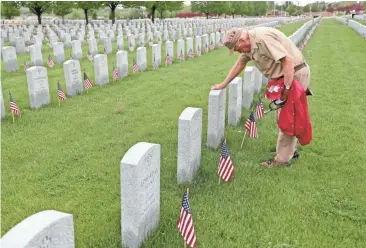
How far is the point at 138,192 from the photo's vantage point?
11.0ft

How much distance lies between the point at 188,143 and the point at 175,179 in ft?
2.08

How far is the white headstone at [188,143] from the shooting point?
4.50 m

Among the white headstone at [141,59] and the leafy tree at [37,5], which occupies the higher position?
the leafy tree at [37,5]

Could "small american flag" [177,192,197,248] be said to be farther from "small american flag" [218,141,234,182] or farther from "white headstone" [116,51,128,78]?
"white headstone" [116,51,128,78]

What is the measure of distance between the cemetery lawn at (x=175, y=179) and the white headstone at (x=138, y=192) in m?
0.19

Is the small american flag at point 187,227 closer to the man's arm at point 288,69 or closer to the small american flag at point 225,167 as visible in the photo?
the small american flag at point 225,167

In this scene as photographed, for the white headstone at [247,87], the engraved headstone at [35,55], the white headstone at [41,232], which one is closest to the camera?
the white headstone at [41,232]

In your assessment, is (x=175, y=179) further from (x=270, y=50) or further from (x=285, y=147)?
(x=270, y=50)

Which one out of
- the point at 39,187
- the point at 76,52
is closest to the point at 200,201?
the point at 39,187

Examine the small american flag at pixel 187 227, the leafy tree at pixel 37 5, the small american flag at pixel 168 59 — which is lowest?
the small american flag at pixel 187 227

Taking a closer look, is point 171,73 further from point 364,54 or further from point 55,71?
point 364,54

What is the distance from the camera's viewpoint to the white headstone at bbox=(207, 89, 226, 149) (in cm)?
556

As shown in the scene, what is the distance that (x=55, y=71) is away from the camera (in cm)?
1260

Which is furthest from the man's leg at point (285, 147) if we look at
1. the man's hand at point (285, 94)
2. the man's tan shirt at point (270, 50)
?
the man's tan shirt at point (270, 50)
